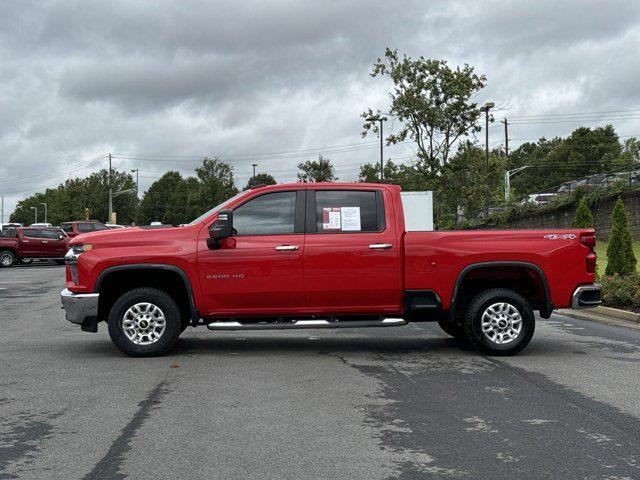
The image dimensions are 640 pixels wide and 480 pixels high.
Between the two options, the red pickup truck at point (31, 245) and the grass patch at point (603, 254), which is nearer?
the grass patch at point (603, 254)

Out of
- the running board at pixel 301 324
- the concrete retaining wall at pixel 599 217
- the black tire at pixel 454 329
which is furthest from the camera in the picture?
the concrete retaining wall at pixel 599 217

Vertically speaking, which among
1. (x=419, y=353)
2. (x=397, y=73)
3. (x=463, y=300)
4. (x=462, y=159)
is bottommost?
(x=419, y=353)

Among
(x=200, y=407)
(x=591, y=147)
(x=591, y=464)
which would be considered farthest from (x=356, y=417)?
(x=591, y=147)

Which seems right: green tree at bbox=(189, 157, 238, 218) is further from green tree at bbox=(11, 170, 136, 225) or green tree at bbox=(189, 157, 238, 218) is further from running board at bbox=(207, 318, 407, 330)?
running board at bbox=(207, 318, 407, 330)

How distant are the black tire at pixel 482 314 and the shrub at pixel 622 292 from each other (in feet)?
16.9

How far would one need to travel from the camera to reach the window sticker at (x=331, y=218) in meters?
8.98

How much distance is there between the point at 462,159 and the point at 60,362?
104ft

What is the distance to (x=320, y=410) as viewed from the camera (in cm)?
624

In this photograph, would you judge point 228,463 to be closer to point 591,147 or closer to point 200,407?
point 200,407

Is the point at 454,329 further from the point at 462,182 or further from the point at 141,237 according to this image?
the point at 462,182

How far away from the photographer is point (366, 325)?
28.9 feet

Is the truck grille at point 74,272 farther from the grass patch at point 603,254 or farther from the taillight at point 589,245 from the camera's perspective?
the grass patch at point 603,254

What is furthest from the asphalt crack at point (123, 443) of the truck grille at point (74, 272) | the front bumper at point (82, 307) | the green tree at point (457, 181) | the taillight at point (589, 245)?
the green tree at point (457, 181)

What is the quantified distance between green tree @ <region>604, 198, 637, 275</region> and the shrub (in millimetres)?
1409
